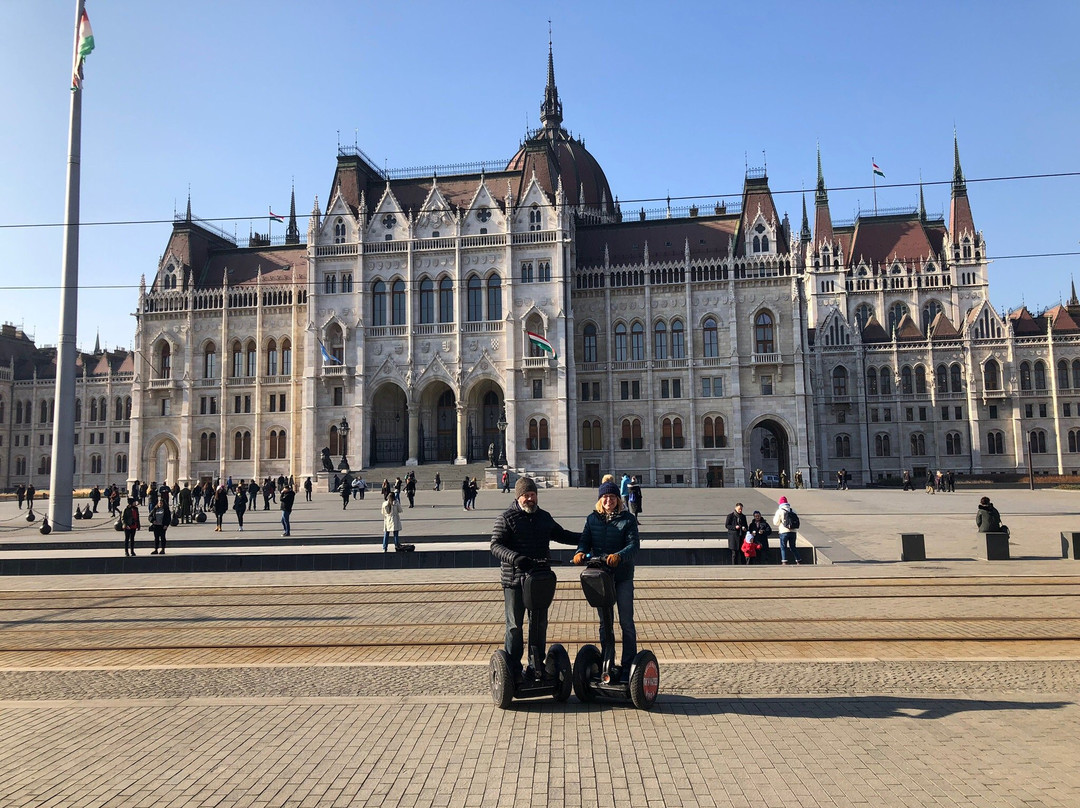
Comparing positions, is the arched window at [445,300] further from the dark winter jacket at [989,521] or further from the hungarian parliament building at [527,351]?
the dark winter jacket at [989,521]

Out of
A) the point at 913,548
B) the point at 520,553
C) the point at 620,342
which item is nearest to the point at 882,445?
the point at 620,342

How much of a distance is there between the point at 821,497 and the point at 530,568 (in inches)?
1402

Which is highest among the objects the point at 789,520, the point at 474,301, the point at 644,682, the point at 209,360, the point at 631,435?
the point at 474,301

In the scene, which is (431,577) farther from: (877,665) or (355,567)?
(877,665)

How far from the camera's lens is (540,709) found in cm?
714

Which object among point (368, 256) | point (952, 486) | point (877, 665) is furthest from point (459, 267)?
Result: point (877, 665)

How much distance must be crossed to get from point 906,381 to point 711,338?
83.9 feet

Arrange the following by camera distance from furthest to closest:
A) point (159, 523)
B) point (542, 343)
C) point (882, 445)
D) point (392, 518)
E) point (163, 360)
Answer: point (882, 445) → point (163, 360) → point (542, 343) → point (159, 523) → point (392, 518)

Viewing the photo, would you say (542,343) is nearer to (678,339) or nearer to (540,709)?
(678,339)

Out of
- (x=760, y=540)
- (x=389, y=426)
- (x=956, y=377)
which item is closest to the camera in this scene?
(x=760, y=540)

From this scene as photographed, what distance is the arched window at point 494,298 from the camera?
55.2 meters

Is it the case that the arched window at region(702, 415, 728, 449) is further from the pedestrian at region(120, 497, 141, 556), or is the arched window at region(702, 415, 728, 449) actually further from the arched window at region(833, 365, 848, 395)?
the pedestrian at region(120, 497, 141, 556)

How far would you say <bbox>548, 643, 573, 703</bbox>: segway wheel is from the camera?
7.18 metres

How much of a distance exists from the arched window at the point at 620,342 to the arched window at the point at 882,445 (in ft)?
92.7
